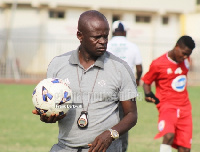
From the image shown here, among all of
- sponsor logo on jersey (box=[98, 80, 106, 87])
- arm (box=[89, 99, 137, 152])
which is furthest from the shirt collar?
arm (box=[89, 99, 137, 152])

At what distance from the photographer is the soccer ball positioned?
4.25 meters

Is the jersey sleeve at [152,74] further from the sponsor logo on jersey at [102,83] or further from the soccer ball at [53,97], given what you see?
the soccer ball at [53,97]

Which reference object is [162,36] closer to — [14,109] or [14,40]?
[14,40]

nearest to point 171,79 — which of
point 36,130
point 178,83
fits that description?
point 178,83

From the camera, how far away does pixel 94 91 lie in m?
4.33

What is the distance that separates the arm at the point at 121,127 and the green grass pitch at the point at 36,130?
2872mm

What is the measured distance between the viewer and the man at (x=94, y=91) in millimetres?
4273

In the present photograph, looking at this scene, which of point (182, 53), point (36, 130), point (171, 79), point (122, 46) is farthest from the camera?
point (36, 130)

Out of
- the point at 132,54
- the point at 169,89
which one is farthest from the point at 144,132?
the point at 169,89

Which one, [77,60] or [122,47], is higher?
[122,47]

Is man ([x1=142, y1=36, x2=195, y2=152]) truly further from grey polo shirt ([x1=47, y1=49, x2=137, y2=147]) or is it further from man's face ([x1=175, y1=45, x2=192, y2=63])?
grey polo shirt ([x1=47, y1=49, x2=137, y2=147])

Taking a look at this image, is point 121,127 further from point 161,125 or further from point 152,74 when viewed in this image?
point 152,74

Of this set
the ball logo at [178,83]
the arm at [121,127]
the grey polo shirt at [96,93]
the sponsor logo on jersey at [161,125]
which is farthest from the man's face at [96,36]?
the ball logo at [178,83]

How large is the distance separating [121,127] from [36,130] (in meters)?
6.57
